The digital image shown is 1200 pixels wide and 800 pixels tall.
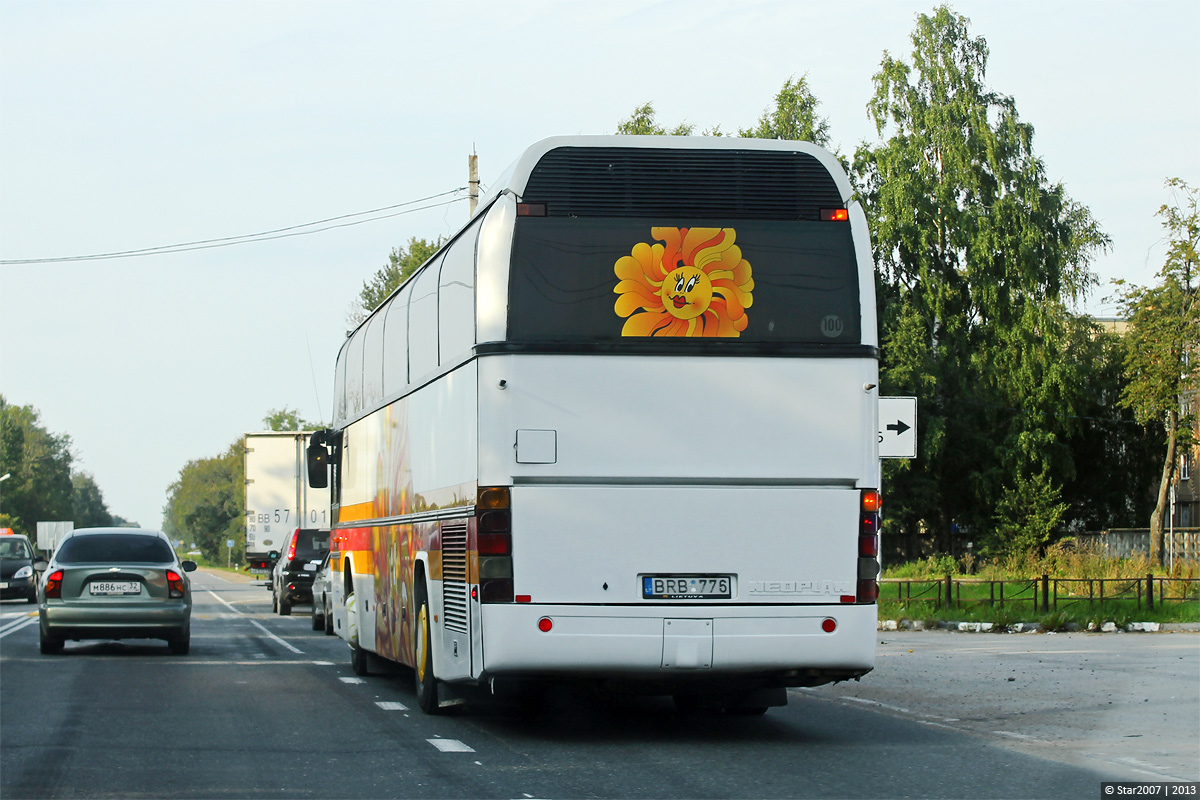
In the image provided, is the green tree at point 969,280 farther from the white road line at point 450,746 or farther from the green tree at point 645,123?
the white road line at point 450,746

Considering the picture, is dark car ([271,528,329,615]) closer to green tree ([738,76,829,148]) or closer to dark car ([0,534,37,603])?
dark car ([0,534,37,603])

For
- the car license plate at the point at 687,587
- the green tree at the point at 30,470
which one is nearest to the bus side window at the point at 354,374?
the car license plate at the point at 687,587

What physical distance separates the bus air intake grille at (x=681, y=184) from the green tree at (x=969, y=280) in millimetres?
41606

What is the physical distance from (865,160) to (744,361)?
4693 centimetres

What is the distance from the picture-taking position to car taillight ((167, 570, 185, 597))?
19953 mm

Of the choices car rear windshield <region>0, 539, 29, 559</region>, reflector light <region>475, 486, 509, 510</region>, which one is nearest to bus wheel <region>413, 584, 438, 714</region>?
reflector light <region>475, 486, 509, 510</region>

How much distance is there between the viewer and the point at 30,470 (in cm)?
16525

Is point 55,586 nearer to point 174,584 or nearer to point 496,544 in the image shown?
point 174,584

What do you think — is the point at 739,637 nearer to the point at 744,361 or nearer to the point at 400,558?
the point at 744,361

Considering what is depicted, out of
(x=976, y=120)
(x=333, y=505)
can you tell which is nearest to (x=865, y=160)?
(x=976, y=120)

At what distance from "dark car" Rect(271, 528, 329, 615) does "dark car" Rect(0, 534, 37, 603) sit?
Answer: 424 inches

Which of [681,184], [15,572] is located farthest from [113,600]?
[15,572]

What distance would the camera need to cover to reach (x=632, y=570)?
34.0ft

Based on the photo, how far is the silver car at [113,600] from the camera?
64.8ft
